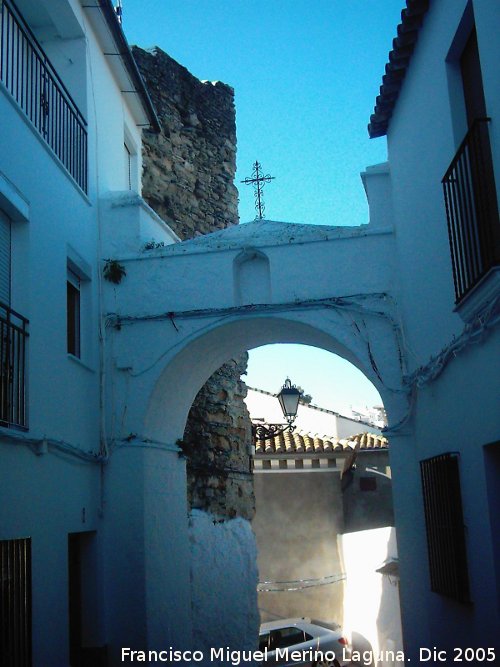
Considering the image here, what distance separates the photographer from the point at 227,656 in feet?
34.0

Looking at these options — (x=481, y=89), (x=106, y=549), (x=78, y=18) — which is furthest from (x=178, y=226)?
(x=481, y=89)

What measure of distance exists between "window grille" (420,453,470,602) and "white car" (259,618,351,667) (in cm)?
865

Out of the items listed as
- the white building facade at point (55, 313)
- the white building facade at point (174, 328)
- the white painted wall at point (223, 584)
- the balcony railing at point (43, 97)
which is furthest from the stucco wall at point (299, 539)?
the balcony railing at point (43, 97)

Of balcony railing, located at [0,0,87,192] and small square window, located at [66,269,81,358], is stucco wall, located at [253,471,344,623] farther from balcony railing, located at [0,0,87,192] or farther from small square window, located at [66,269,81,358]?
balcony railing, located at [0,0,87,192]

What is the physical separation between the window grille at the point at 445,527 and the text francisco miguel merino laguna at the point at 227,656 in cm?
297

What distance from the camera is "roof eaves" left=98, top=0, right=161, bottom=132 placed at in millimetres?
8734

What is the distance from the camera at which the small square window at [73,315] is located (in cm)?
807

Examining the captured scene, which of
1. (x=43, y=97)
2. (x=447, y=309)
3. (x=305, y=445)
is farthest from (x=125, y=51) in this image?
(x=305, y=445)

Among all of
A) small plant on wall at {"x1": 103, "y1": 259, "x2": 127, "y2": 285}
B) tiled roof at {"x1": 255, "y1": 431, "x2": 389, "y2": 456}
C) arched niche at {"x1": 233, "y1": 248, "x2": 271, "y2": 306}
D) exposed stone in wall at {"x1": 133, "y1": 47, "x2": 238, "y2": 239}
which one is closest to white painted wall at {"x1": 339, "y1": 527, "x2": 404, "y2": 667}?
tiled roof at {"x1": 255, "y1": 431, "x2": 389, "y2": 456}

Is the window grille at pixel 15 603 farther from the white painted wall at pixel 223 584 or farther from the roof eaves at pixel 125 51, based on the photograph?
the roof eaves at pixel 125 51

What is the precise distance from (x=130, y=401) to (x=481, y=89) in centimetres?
461

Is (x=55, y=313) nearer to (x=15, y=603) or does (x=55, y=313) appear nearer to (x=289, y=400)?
(x=15, y=603)

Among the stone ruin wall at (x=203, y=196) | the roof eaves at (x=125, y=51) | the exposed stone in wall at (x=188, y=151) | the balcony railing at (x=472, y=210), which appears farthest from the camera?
the exposed stone in wall at (x=188, y=151)

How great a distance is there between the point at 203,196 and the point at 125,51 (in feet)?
12.3
